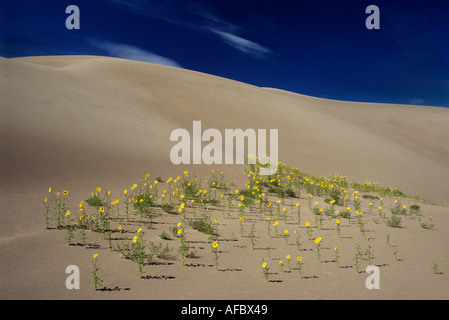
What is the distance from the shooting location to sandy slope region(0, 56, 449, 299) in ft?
11.1

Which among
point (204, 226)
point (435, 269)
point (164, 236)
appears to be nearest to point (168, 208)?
point (204, 226)

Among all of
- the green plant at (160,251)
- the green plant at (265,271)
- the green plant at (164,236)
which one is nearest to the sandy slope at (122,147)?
the green plant at (265,271)

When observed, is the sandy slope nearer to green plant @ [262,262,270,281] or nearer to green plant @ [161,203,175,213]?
green plant @ [262,262,270,281]

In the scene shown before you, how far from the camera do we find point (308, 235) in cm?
488

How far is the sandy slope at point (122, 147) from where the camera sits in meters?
3.39

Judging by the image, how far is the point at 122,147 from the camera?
34.3ft

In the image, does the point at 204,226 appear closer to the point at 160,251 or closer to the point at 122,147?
the point at 160,251

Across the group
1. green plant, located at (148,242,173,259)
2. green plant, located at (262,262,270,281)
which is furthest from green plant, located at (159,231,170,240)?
green plant, located at (262,262,270,281)

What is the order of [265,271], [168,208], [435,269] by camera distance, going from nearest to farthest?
1. [265,271]
2. [435,269]
3. [168,208]

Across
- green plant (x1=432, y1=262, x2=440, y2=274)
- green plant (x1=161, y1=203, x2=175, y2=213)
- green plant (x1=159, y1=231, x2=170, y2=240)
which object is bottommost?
green plant (x1=432, y1=262, x2=440, y2=274)

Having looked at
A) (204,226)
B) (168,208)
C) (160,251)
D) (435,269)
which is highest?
(168,208)

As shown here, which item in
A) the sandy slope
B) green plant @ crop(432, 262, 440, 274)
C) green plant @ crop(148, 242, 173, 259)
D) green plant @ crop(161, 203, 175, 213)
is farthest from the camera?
green plant @ crop(161, 203, 175, 213)

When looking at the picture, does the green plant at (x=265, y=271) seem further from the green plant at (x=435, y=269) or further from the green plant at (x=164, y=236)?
the green plant at (x=435, y=269)
